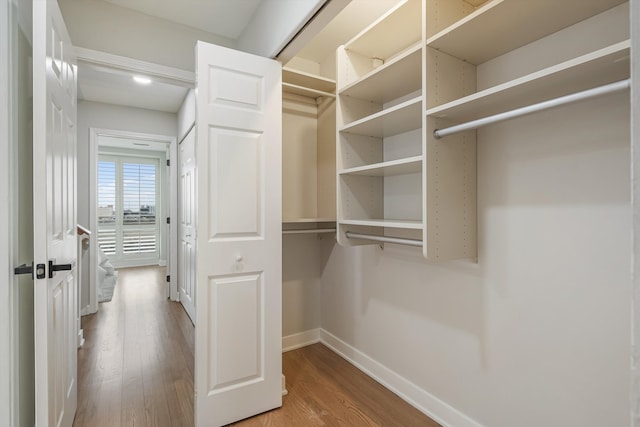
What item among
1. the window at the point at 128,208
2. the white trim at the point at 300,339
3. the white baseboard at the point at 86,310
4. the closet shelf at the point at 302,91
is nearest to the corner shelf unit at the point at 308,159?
the closet shelf at the point at 302,91

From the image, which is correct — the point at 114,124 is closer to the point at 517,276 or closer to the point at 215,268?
the point at 215,268

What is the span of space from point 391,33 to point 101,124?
154 inches

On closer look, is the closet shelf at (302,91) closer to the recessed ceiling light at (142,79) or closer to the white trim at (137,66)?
the white trim at (137,66)

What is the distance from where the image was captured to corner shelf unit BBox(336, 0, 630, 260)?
1246 millimetres

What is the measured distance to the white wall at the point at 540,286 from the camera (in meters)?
1.24

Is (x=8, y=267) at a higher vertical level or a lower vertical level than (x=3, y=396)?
higher

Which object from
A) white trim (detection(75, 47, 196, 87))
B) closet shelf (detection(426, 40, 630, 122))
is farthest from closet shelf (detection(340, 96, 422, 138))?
white trim (detection(75, 47, 196, 87))

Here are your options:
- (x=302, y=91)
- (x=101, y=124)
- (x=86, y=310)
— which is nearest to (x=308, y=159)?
(x=302, y=91)

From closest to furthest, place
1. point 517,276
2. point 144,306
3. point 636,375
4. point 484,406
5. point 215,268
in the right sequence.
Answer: point 636,375 < point 517,276 < point 484,406 < point 215,268 < point 144,306

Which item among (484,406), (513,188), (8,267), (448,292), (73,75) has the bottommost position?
(484,406)

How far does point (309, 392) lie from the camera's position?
2195mm

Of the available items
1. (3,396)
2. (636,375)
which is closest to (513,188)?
(636,375)

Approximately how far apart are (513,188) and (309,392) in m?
1.79

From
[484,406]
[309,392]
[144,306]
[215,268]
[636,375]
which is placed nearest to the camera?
[636,375]
